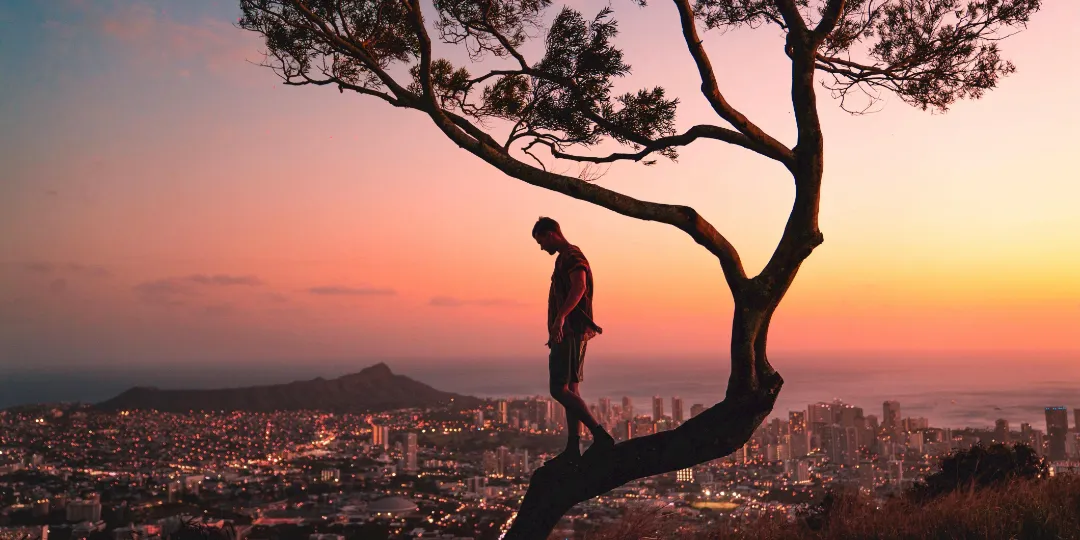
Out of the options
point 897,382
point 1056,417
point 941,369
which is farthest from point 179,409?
point 941,369

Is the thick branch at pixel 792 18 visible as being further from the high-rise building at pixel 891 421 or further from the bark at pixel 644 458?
the high-rise building at pixel 891 421

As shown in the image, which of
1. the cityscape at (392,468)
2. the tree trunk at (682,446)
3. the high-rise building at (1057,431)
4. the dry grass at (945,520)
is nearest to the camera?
the tree trunk at (682,446)

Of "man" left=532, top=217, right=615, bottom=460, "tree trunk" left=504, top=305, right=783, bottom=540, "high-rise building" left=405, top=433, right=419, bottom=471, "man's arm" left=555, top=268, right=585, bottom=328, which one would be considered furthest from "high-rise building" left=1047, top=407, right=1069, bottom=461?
"high-rise building" left=405, top=433, right=419, bottom=471

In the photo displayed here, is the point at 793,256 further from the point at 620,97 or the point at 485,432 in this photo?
the point at 485,432

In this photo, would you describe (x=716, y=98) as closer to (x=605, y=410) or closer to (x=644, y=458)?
(x=644, y=458)

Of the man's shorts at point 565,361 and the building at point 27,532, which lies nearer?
the man's shorts at point 565,361

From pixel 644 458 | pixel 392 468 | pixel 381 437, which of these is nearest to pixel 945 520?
pixel 644 458

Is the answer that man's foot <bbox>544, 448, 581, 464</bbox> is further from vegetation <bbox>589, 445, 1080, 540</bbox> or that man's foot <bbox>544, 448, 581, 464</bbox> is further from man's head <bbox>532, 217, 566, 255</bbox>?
man's head <bbox>532, 217, 566, 255</bbox>

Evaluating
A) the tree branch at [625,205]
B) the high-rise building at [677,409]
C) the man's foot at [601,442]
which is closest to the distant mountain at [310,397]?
the high-rise building at [677,409]
